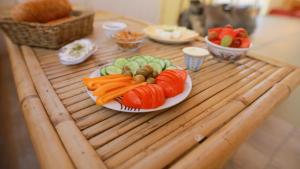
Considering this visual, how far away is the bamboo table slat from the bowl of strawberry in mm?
44

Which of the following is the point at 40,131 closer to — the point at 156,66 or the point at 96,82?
the point at 96,82

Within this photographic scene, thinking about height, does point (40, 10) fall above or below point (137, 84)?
above

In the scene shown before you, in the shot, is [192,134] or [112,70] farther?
[112,70]

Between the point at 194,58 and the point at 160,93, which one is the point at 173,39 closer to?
the point at 194,58

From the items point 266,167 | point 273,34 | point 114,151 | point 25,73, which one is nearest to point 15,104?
point 25,73

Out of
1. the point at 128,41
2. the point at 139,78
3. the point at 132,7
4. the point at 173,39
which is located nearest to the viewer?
the point at 139,78

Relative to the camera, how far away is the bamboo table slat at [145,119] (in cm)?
33

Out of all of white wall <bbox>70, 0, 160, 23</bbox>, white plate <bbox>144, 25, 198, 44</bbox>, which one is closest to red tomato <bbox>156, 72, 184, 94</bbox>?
white plate <bbox>144, 25, 198, 44</bbox>

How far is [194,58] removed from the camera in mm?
605

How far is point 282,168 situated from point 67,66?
A: 86 cm

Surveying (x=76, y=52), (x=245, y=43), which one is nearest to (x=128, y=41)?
(x=76, y=52)

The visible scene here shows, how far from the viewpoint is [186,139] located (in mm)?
372

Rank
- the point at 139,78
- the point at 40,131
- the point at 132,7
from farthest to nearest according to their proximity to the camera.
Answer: the point at 132,7 → the point at 139,78 → the point at 40,131

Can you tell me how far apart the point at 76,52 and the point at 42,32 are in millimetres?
141
